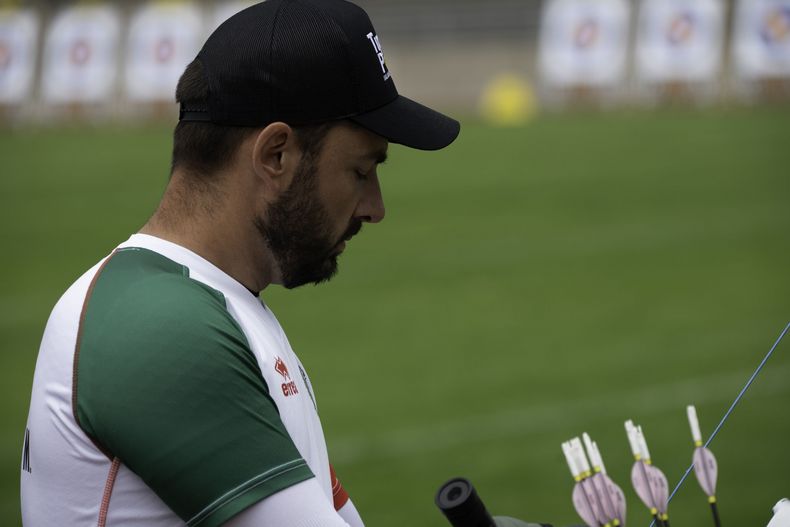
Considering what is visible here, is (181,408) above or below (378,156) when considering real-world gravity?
below

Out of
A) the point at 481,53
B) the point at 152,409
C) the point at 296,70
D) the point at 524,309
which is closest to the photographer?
the point at 152,409

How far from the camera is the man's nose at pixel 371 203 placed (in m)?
1.84

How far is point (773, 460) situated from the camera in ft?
20.5

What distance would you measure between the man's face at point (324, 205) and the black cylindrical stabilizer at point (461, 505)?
0.38 m

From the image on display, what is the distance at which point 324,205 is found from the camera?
1.78m

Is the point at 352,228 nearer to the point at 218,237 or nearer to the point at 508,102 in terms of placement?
the point at 218,237

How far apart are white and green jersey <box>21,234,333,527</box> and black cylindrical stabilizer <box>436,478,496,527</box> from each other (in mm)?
220

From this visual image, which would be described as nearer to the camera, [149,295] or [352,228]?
[149,295]

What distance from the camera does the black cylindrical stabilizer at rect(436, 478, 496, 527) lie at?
1.71 meters

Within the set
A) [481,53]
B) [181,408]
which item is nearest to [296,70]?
[181,408]

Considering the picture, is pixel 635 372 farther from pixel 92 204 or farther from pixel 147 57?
pixel 147 57

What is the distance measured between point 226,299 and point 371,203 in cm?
28

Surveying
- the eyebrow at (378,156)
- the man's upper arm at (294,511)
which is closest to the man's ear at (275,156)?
the eyebrow at (378,156)

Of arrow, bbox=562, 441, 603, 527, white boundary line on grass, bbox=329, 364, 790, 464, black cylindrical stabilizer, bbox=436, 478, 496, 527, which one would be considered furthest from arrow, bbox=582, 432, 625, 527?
white boundary line on grass, bbox=329, 364, 790, 464
